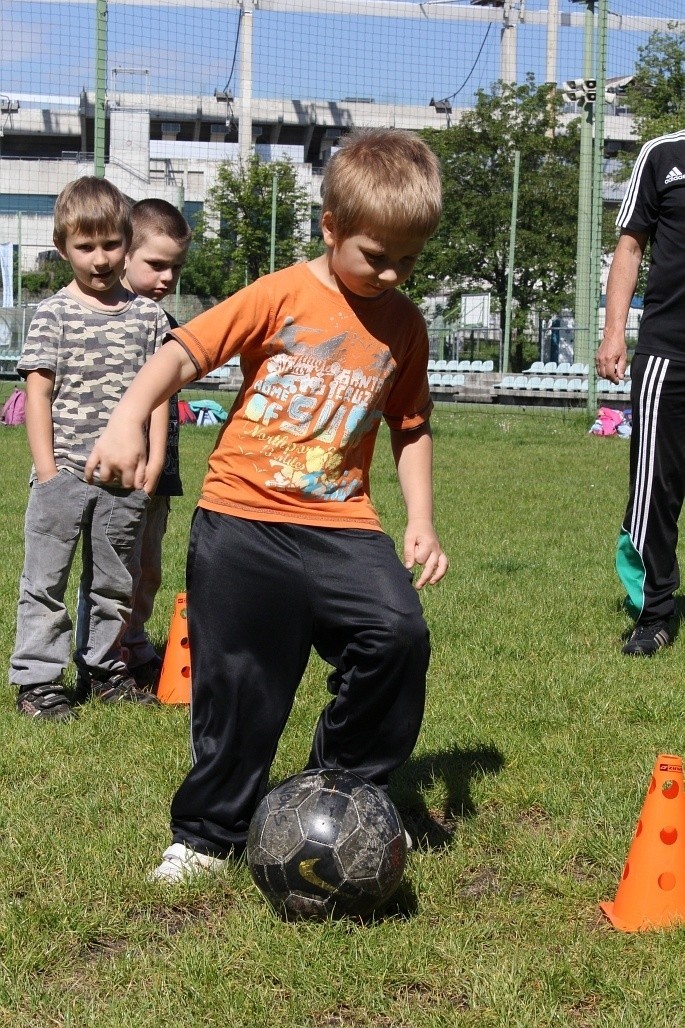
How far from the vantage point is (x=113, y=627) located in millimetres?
5137

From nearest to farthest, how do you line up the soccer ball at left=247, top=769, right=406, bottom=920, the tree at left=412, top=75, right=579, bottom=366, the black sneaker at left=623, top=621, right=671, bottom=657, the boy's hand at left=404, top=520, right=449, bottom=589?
the soccer ball at left=247, top=769, right=406, bottom=920
the boy's hand at left=404, top=520, right=449, bottom=589
the black sneaker at left=623, top=621, right=671, bottom=657
the tree at left=412, top=75, right=579, bottom=366

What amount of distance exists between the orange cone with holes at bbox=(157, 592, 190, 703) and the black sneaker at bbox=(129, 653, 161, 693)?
0.60 ft

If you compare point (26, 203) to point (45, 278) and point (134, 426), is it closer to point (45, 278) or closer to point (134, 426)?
point (45, 278)

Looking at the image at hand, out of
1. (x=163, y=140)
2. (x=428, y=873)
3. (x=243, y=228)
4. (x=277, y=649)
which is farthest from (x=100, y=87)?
(x=163, y=140)

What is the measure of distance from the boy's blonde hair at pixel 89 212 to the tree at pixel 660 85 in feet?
116

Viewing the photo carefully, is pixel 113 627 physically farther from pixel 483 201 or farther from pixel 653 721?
pixel 483 201

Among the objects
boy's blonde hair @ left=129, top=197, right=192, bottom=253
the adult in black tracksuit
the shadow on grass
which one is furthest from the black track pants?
the adult in black tracksuit

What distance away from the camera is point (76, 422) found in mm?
4863

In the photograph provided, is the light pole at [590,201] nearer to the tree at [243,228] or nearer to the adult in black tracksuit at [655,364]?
the adult in black tracksuit at [655,364]

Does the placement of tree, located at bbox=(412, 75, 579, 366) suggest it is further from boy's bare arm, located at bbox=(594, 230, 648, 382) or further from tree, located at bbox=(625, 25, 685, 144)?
boy's bare arm, located at bbox=(594, 230, 648, 382)

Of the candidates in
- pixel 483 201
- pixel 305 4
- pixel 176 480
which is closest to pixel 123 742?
pixel 176 480

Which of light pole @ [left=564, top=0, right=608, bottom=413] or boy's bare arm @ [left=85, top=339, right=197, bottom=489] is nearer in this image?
boy's bare arm @ [left=85, top=339, right=197, bottom=489]

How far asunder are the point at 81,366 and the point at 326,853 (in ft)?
7.97

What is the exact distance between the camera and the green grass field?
2.80 metres
